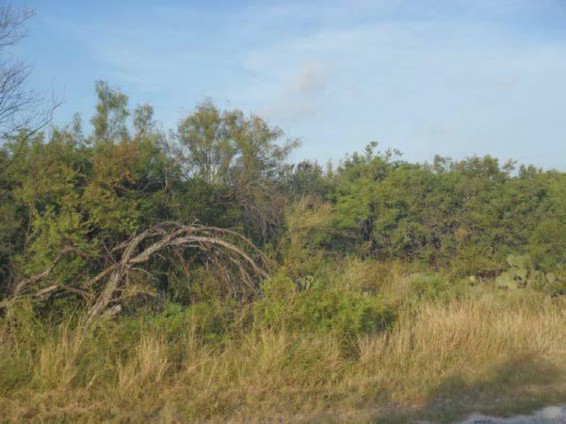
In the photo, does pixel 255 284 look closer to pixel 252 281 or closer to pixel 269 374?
pixel 252 281

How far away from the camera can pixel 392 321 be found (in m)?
9.08

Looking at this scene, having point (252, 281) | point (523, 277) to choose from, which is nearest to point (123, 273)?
point (252, 281)

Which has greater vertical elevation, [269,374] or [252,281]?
[252,281]

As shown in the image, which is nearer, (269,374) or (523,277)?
(269,374)

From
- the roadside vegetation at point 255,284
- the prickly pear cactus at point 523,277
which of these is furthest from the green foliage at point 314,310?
the prickly pear cactus at point 523,277

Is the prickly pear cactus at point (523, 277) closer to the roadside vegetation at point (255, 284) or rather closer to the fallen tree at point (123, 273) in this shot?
the roadside vegetation at point (255, 284)

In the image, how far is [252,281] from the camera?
903 centimetres

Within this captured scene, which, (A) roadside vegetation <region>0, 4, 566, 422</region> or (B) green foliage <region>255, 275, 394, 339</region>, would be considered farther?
(B) green foliage <region>255, 275, 394, 339</region>

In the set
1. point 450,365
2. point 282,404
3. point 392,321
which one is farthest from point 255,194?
point 282,404

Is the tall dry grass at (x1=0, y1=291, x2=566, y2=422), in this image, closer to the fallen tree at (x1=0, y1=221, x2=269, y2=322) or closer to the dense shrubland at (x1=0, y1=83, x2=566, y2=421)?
the dense shrubland at (x1=0, y1=83, x2=566, y2=421)

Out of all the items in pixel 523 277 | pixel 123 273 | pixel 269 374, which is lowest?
pixel 269 374

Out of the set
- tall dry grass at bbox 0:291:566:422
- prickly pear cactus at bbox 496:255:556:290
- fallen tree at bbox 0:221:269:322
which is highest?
fallen tree at bbox 0:221:269:322

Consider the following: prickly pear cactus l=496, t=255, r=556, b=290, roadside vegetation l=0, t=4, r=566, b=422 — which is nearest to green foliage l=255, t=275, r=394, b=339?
roadside vegetation l=0, t=4, r=566, b=422

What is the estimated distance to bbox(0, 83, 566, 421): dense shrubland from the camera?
6395 mm
